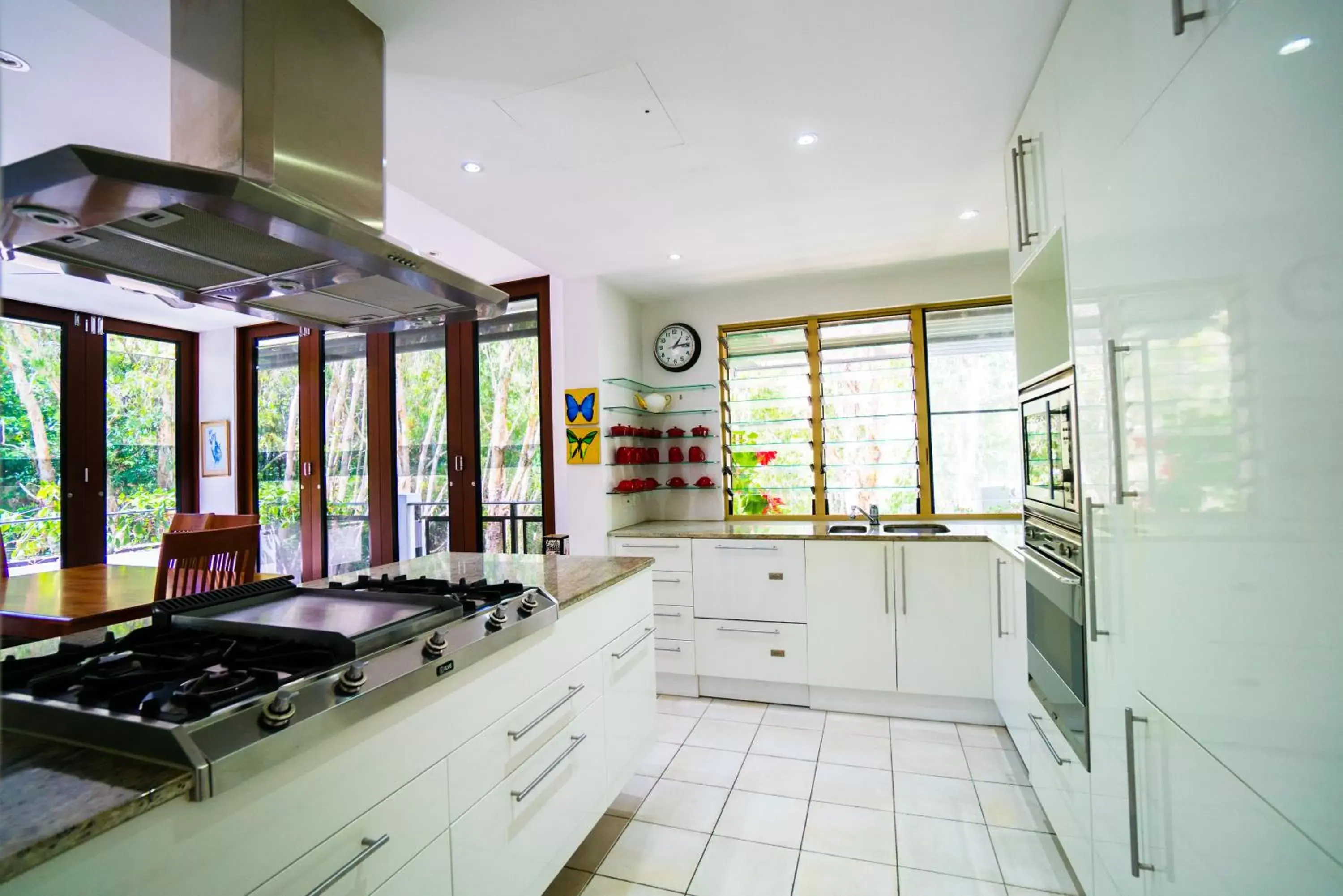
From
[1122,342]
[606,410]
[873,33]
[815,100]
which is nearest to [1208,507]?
[1122,342]

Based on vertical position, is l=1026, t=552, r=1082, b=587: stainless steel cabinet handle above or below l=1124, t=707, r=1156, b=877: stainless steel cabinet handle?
above

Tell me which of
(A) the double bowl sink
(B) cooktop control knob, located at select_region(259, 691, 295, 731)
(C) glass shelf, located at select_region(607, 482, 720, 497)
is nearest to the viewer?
(B) cooktop control knob, located at select_region(259, 691, 295, 731)

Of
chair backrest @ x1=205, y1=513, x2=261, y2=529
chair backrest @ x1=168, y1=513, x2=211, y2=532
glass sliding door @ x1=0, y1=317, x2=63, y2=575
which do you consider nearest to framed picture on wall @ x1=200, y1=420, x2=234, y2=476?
glass sliding door @ x1=0, y1=317, x2=63, y2=575

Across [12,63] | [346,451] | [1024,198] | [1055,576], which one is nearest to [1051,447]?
[1055,576]

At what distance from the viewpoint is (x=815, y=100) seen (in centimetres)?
203

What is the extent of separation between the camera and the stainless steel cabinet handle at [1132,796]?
1331mm

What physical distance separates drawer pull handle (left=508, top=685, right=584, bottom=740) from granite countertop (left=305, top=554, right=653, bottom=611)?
0.25 metres

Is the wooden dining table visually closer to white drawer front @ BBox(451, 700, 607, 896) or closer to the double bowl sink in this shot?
white drawer front @ BBox(451, 700, 607, 896)

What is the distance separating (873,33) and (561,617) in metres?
1.84

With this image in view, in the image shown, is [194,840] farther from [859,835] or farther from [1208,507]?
[859,835]

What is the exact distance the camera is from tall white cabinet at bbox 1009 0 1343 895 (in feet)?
2.64

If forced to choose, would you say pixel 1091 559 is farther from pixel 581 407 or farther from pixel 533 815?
pixel 581 407

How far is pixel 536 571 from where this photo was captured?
227 centimetres

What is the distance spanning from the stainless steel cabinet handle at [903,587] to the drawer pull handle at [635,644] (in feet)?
4.42
